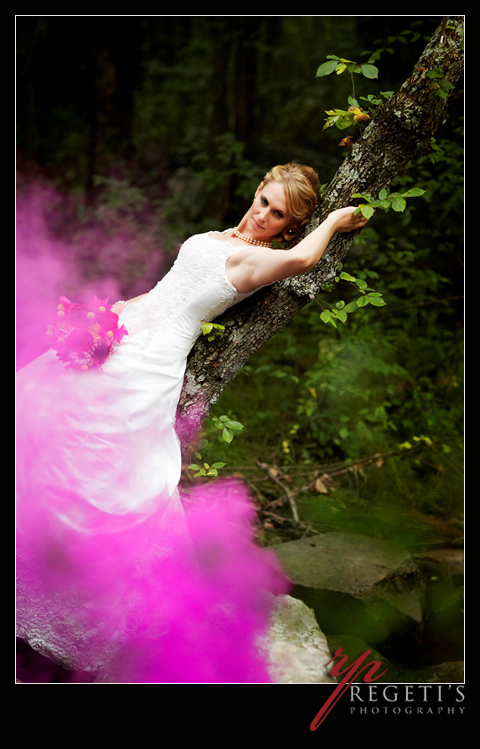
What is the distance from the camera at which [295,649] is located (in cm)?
231

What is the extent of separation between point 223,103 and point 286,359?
2973 mm

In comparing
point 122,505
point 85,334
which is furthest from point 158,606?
point 85,334

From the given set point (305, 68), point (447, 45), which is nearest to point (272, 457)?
point (447, 45)

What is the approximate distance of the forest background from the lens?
360 cm

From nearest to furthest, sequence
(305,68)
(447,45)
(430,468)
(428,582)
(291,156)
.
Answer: (447,45)
(428,582)
(430,468)
(291,156)
(305,68)

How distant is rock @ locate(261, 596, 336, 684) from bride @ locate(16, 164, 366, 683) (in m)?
0.07

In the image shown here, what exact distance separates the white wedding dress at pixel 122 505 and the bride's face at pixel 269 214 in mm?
158

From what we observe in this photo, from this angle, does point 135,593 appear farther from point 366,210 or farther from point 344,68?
point 344,68

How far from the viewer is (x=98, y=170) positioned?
609 centimetres

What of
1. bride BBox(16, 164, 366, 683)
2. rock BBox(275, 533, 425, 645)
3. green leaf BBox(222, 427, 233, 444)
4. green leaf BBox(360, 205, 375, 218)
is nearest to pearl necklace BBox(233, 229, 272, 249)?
bride BBox(16, 164, 366, 683)

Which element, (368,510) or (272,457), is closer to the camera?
(368,510)

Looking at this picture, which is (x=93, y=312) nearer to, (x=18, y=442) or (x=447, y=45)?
(x=18, y=442)

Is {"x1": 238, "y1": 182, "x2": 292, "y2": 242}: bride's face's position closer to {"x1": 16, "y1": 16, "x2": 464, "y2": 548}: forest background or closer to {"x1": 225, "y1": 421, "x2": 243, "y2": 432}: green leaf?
{"x1": 16, "y1": 16, "x2": 464, "y2": 548}: forest background

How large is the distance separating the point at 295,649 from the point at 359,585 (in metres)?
0.81
